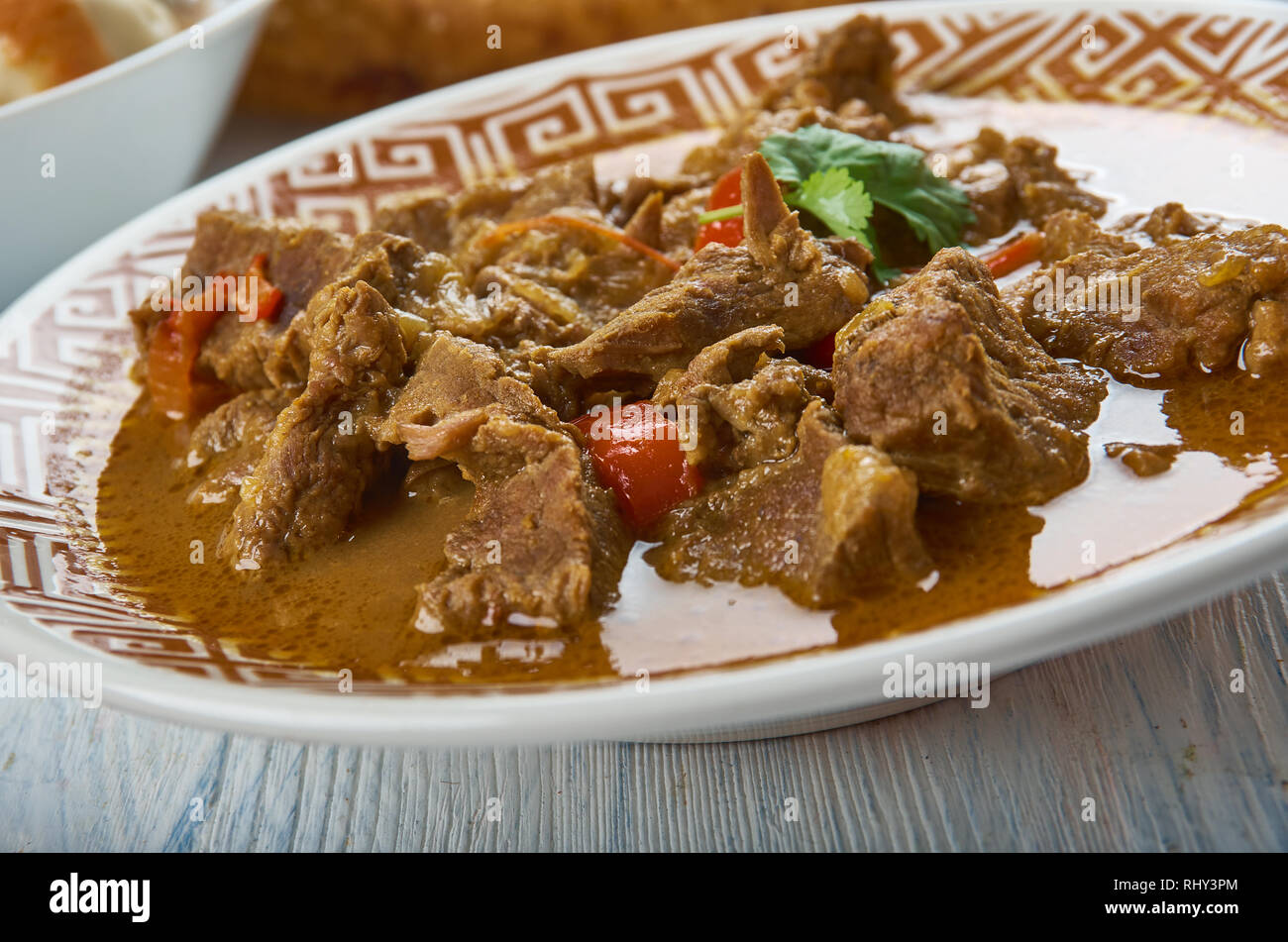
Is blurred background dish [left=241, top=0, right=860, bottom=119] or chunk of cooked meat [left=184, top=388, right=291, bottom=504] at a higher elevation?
blurred background dish [left=241, top=0, right=860, bottom=119]

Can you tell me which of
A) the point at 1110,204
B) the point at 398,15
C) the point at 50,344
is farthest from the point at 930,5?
the point at 50,344

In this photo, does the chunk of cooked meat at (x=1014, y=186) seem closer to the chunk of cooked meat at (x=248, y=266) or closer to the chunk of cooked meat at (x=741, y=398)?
the chunk of cooked meat at (x=741, y=398)

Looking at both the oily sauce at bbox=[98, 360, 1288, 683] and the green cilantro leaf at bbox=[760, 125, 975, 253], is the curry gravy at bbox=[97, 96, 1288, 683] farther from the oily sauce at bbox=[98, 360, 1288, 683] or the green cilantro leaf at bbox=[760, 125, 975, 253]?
the green cilantro leaf at bbox=[760, 125, 975, 253]

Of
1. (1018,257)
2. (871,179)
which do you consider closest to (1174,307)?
(1018,257)

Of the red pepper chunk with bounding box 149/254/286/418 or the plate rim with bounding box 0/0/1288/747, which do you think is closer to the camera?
the plate rim with bounding box 0/0/1288/747

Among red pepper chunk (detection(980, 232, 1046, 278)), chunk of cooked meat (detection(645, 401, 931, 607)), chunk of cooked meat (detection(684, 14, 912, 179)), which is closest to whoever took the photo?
chunk of cooked meat (detection(645, 401, 931, 607))

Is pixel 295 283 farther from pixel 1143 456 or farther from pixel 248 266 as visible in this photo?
pixel 1143 456

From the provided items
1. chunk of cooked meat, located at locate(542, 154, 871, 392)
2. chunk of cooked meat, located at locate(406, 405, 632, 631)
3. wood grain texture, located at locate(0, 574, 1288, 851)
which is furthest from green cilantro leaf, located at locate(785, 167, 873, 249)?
wood grain texture, located at locate(0, 574, 1288, 851)
